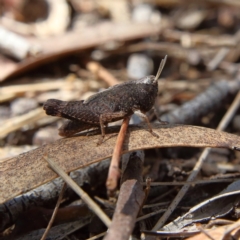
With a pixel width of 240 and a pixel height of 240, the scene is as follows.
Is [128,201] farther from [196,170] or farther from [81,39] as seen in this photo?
[81,39]

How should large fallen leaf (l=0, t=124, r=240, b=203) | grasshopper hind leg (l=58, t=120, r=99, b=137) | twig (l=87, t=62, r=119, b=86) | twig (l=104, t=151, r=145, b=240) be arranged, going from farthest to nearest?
1. twig (l=87, t=62, r=119, b=86)
2. grasshopper hind leg (l=58, t=120, r=99, b=137)
3. large fallen leaf (l=0, t=124, r=240, b=203)
4. twig (l=104, t=151, r=145, b=240)

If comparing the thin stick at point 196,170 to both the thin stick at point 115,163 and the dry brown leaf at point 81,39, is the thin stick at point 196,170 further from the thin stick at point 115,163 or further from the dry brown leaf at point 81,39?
the dry brown leaf at point 81,39

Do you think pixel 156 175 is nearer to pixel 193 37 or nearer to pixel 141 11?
pixel 193 37

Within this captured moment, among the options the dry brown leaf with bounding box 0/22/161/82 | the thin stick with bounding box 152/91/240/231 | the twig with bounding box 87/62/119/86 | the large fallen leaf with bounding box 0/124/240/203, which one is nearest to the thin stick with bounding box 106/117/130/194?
the large fallen leaf with bounding box 0/124/240/203

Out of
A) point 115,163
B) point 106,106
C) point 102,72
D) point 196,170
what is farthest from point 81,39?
point 115,163

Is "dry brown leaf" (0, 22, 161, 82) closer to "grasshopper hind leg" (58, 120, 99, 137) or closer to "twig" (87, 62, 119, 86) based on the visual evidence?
"twig" (87, 62, 119, 86)
